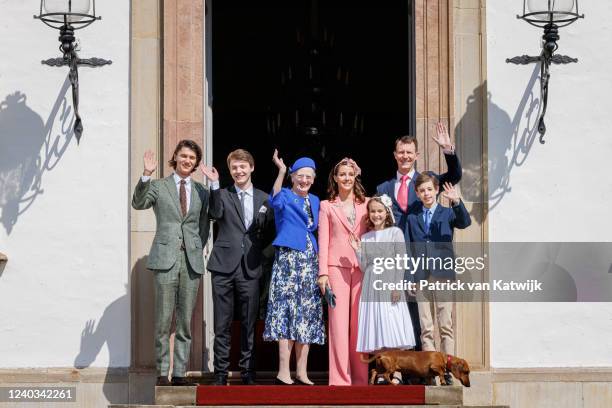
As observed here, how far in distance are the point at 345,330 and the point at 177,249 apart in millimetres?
1398

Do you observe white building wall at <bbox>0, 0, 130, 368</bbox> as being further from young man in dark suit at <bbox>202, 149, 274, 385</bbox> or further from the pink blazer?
the pink blazer

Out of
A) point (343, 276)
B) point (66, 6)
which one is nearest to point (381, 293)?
point (343, 276)

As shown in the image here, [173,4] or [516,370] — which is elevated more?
[173,4]

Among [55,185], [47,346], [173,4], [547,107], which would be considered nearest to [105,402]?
[47,346]

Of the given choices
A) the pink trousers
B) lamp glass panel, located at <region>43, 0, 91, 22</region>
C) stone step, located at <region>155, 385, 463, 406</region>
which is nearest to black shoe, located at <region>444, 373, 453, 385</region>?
stone step, located at <region>155, 385, 463, 406</region>

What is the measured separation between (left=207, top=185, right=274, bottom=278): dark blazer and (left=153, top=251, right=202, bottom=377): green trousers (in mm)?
209

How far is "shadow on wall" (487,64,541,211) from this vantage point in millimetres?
13766

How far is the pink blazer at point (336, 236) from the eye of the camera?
12.9 m

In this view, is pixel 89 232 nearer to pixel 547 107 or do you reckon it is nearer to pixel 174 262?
pixel 174 262

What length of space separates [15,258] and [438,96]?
3611mm

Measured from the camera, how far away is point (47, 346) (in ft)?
44.8

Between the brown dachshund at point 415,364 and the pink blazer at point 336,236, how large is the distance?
786mm

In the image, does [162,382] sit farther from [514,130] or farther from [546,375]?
[514,130]

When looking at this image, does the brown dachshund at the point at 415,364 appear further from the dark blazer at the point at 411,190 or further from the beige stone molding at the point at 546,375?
the beige stone molding at the point at 546,375
